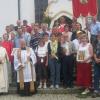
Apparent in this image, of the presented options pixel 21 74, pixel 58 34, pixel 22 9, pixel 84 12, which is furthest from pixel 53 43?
pixel 22 9

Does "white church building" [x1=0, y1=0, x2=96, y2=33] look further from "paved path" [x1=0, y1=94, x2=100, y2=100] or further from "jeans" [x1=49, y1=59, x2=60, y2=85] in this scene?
"paved path" [x1=0, y1=94, x2=100, y2=100]

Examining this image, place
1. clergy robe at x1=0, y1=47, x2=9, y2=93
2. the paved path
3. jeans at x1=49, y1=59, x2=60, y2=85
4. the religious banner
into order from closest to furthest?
1. the paved path
2. jeans at x1=49, y1=59, x2=60, y2=85
3. clergy robe at x1=0, y1=47, x2=9, y2=93
4. the religious banner

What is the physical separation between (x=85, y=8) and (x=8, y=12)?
582cm

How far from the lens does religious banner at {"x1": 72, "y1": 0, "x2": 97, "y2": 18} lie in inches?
712

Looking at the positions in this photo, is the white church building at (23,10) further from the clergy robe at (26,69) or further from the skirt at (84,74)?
the skirt at (84,74)

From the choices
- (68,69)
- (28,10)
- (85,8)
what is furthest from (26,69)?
(28,10)

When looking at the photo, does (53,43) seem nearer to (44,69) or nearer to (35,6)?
(44,69)

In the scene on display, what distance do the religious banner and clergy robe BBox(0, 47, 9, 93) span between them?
3367 mm

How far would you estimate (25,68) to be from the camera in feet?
53.2

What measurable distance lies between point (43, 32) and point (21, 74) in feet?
5.40

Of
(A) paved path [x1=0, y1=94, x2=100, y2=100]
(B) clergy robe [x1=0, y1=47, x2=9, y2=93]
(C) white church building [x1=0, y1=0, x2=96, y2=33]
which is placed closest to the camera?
(A) paved path [x1=0, y1=94, x2=100, y2=100]

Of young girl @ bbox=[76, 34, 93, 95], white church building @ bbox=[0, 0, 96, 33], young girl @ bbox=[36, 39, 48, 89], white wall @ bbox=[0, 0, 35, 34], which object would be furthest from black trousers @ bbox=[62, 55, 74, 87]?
white wall @ bbox=[0, 0, 35, 34]

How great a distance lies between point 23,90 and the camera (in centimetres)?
1611

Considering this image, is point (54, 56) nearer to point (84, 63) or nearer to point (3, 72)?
point (84, 63)
